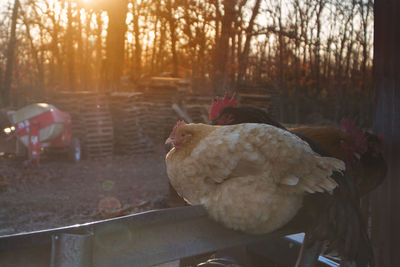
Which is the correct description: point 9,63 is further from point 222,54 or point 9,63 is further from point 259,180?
point 259,180

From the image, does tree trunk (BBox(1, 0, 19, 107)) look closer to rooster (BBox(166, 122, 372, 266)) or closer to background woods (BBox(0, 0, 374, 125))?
background woods (BBox(0, 0, 374, 125))

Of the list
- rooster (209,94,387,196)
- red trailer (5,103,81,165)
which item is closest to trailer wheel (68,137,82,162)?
red trailer (5,103,81,165)

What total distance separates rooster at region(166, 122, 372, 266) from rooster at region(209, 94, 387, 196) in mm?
1032

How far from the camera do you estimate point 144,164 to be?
1088cm

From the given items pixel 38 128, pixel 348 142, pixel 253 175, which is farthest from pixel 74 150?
pixel 253 175

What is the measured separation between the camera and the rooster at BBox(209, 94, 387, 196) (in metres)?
2.65

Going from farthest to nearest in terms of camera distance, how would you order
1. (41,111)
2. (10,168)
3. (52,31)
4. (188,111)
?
1. (52,31)
2. (188,111)
3. (41,111)
4. (10,168)

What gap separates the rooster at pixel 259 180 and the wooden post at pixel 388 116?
4.17ft

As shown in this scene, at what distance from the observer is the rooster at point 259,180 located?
1.41 m

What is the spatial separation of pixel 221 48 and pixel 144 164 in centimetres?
525

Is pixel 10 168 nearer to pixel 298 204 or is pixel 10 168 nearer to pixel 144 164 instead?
pixel 144 164

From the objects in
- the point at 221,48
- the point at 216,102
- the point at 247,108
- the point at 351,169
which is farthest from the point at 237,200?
the point at 221,48

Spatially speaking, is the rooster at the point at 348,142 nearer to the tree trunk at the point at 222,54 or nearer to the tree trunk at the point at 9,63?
the tree trunk at the point at 222,54

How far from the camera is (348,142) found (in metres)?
3.01
